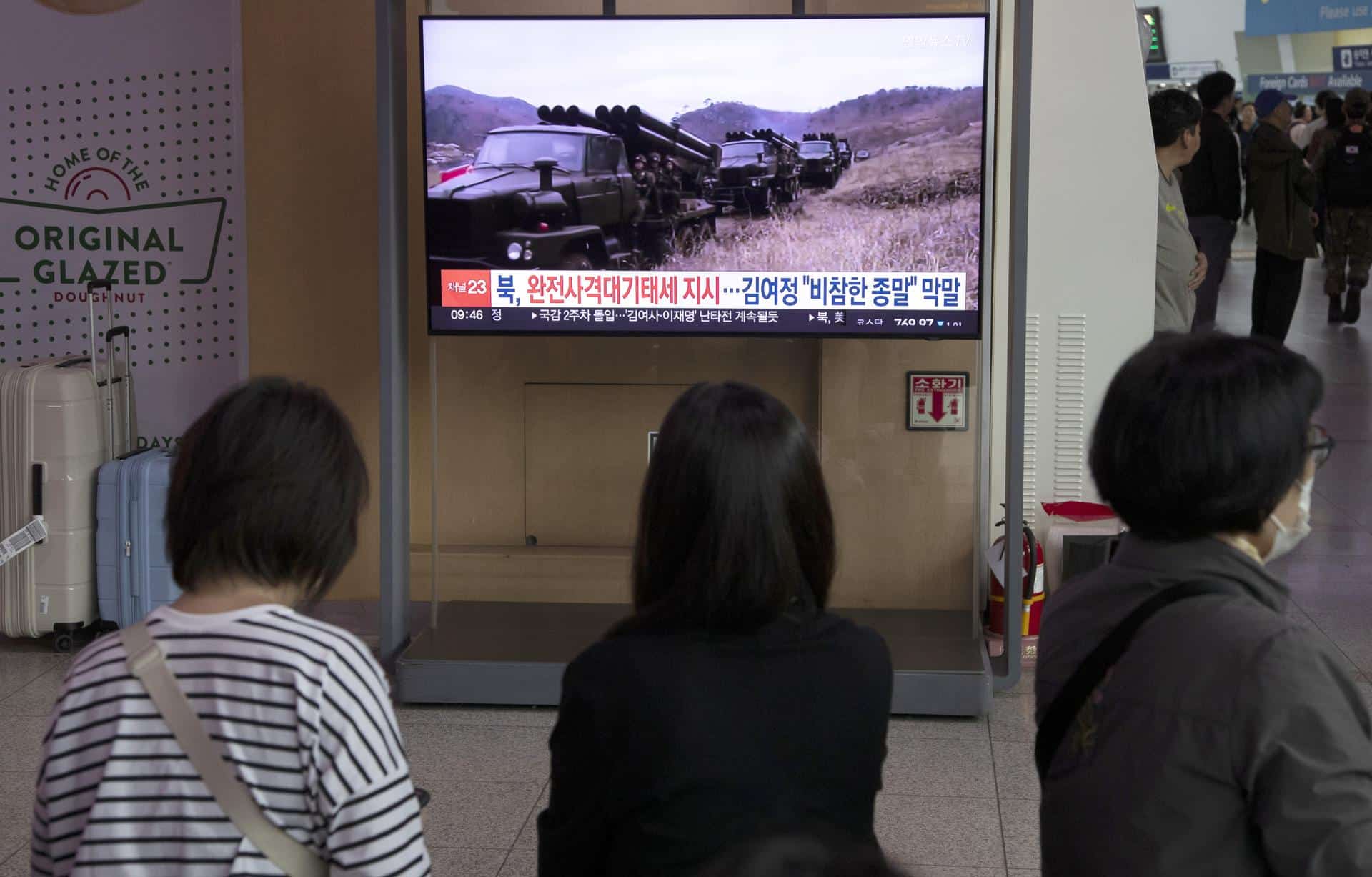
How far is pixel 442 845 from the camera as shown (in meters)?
3.30

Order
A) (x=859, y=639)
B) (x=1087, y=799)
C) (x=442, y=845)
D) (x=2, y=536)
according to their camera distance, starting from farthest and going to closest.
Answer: (x=2, y=536) < (x=442, y=845) < (x=859, y=639) < (x=1087, y=799)

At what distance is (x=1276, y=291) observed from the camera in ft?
30.6

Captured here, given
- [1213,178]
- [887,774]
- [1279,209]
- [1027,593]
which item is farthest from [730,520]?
[1279,209]

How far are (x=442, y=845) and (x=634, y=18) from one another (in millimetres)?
2315

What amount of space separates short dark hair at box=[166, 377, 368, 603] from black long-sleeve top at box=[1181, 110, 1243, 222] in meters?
7.51

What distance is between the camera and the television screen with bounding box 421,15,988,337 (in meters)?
3.97

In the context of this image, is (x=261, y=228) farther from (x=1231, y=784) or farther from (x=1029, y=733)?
(x=1231, y=784)


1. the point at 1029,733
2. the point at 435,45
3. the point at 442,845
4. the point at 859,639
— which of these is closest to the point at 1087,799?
the point at 859,639

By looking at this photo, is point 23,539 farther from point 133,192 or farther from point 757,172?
point 757,172

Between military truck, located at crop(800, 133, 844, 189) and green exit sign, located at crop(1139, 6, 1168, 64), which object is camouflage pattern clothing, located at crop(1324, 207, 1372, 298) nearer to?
military truck, located at crop(800, 133, 844, 189)

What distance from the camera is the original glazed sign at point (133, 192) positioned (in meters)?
5.01

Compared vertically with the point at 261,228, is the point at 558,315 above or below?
below

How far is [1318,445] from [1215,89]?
678 centimetres

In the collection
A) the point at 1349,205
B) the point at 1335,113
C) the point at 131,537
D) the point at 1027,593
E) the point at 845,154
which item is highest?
the point at 1335,113
